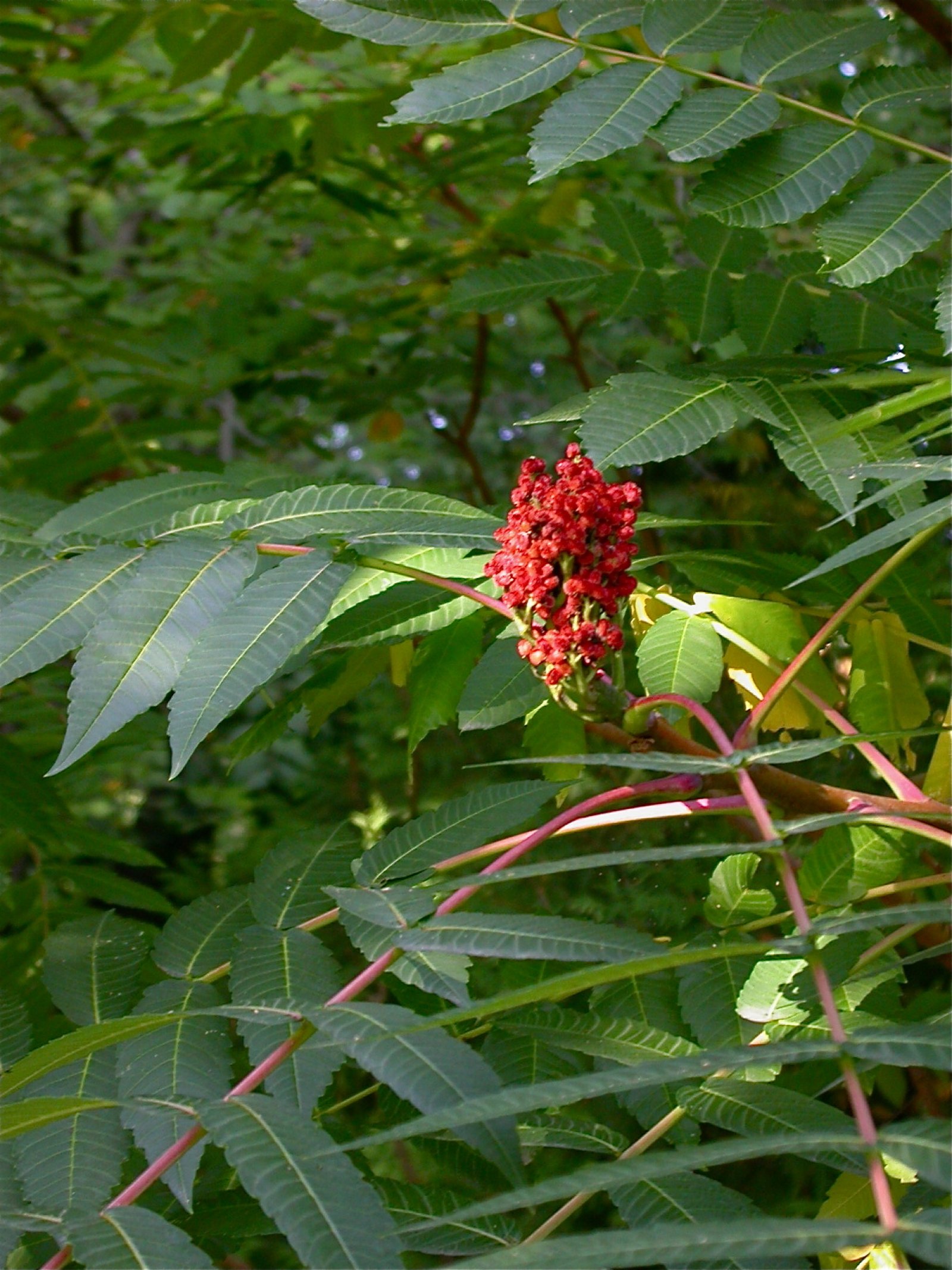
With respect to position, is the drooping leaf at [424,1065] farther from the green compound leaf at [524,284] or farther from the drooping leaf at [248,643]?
the green compound leaf at [524,284]

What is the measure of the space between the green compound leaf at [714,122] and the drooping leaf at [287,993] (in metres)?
0.81

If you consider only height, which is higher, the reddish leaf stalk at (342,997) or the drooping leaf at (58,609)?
the drooping leaf at (58,609)

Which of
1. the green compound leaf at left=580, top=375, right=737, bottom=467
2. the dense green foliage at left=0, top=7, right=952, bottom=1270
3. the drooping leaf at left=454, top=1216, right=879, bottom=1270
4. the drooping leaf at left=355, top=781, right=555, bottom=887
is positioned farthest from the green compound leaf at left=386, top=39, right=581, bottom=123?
the drooping leaf at left=454, top=1216, right=879, bottom=1270

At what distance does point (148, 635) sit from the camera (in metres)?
1.04

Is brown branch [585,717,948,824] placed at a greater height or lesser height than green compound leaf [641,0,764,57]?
lesser

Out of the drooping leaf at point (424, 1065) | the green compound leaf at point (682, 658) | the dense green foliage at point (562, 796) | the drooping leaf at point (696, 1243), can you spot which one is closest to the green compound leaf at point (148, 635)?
the dense green foliage at point (562, 796)

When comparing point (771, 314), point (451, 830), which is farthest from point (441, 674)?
point (771, 314)

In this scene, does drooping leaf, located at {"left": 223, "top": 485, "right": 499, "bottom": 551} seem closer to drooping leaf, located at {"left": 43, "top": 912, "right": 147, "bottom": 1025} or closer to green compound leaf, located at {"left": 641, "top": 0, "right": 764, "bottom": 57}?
drooping leaf, located at {"left": 43, "top": 912, "right": 147, "bottom": 1025}

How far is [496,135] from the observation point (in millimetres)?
2520

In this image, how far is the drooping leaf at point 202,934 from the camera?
115 cm

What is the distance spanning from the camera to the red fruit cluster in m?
1.02

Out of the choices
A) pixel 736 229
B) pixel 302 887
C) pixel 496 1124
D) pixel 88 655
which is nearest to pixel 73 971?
pixel 302 887

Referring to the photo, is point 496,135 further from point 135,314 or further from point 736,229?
point 135,314

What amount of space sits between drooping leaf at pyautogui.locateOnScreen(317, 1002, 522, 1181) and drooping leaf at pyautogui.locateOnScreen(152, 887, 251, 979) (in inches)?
12.2
